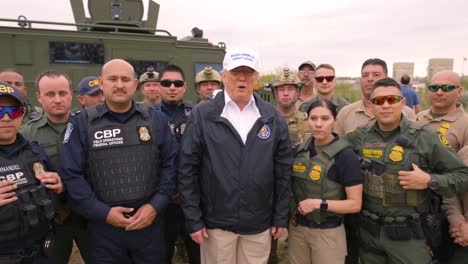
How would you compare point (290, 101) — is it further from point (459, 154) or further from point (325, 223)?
point (459, 154)

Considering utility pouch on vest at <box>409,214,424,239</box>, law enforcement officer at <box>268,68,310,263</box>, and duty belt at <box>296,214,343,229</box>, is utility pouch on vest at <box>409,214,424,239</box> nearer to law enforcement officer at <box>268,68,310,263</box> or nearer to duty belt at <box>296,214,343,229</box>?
duty belt at <box>296,214,343,229</box>

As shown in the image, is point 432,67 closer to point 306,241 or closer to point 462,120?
point 462,120

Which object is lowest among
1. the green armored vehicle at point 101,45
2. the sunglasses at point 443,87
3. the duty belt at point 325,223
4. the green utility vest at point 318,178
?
the duty belt at point 325,223

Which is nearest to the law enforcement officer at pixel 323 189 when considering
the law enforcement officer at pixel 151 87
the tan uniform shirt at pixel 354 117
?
the tan uniform shirt at pixel 354 117

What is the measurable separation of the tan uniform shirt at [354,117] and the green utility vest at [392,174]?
0.76 m

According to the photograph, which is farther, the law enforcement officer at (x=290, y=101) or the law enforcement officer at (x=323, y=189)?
the law enforcement officer at (x=290, y=101)

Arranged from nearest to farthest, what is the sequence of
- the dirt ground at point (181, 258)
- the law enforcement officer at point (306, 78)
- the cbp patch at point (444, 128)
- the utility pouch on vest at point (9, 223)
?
1. the utility pouch on vest at point (9, 223)
2. the cbp patch at point (444, 128)
3. the dirt ground at point (181, 258)
4. the law enforcement officer at point (306, 78)

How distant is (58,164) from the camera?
2.75 meters

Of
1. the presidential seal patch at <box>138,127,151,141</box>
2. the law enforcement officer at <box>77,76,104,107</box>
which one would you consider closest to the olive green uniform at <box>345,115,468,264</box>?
the presidential seal patch at <box>138,127,151,141</box>

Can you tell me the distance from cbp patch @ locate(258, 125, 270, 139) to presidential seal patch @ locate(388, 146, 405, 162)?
0.88 meters

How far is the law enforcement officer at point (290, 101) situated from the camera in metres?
3.38

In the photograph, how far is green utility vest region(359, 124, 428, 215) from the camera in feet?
8.20

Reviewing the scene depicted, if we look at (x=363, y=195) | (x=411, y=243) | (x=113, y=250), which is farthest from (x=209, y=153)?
(x=411, y=243)

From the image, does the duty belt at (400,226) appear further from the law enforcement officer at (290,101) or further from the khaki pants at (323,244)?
the law enforcement officer at (290,101)
